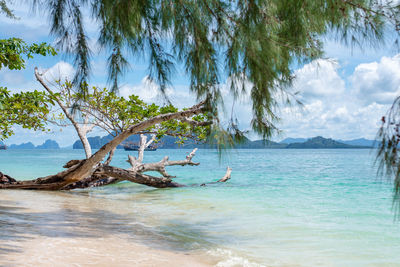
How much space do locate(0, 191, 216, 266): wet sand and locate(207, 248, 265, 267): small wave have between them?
0.12 m

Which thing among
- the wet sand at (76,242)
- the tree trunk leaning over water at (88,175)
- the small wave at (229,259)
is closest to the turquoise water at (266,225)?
the small wave at (229,259)

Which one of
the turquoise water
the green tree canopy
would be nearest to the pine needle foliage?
the turquoise water

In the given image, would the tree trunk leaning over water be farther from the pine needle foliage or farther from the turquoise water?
the pine needle foliage

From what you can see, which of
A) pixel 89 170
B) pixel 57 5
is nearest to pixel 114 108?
pixel 89 170

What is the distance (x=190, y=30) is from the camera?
108 inches

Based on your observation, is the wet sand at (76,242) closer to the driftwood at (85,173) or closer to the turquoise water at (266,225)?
the turquoise water at (266,225)

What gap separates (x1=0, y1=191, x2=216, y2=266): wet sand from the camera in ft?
9.70

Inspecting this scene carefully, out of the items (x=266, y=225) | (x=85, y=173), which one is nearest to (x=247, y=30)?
(x=266, y=225)

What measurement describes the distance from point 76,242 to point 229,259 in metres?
1.54

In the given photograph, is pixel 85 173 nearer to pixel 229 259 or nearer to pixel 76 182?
pixel 76 182

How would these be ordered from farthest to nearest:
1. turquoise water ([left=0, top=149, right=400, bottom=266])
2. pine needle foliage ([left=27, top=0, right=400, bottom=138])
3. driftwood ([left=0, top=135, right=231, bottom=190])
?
1. driftwood ([left=0, top=135, right=231, bottom=190])
2. turquoise water ([left=0, top=149, right=400, bottom=266])
3. pine needle foliage ([left=27, top=0, right=400, bottom=138])

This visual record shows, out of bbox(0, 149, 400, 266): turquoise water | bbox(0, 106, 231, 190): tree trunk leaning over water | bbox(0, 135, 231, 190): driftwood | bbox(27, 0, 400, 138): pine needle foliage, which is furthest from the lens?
bbox(0, 135, 231, 190): driftwood

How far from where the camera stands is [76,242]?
3.51m

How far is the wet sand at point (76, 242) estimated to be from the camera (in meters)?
2.96
